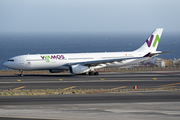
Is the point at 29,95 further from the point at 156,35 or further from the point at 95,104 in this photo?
the point at 156,35

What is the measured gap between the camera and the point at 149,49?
5888 centimetres

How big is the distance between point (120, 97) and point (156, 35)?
3390 centimetres

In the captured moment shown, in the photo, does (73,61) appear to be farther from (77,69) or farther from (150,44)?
(150,44)

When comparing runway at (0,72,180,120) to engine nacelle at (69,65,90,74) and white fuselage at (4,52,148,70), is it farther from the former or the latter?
white fuselage at (4,52,148,70)

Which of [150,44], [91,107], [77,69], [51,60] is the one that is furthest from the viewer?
[150,44]

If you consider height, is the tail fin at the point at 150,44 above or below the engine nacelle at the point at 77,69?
above

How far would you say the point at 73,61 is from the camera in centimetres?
5294

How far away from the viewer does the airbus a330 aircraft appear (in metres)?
50.8

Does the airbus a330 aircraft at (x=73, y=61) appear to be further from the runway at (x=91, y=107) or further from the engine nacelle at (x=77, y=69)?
the runway at (x=91, y=107)

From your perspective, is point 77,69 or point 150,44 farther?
point 150,44

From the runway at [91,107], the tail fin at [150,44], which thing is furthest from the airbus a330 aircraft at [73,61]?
the runway at [91,107]

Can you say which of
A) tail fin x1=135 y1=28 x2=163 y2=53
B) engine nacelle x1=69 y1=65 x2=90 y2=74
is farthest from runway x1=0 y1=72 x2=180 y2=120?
tail fin x1=135 y1=28 x2=163 y2=53

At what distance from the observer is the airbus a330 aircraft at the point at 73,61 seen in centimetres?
5075

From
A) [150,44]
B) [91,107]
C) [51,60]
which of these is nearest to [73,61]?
[51,60]
